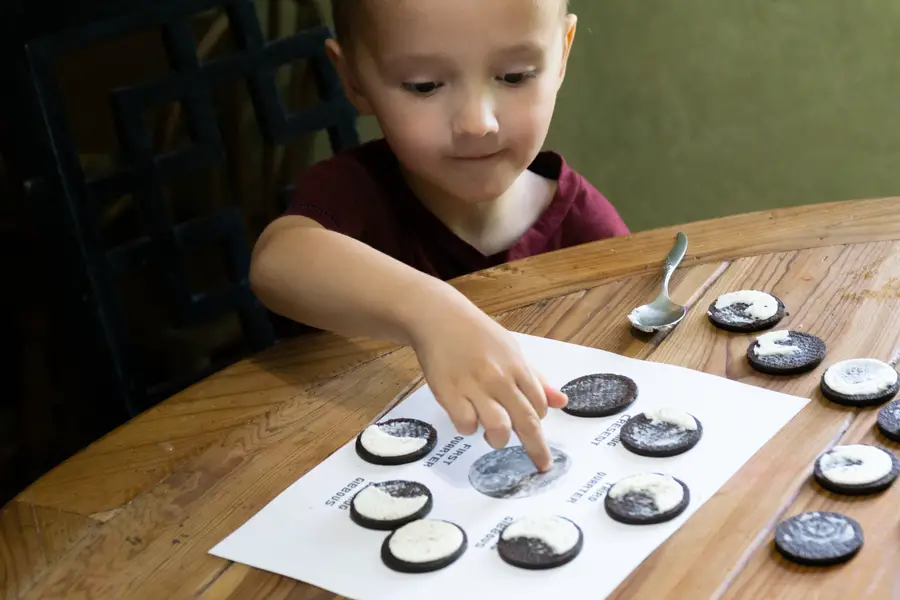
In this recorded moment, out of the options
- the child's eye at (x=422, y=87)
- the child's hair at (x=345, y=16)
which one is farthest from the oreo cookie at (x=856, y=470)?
the child's hair at (x=345, y=16)

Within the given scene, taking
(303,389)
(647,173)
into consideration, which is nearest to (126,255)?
(303,389)

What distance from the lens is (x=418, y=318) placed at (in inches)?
A: 30.5

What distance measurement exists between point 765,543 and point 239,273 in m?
0.85

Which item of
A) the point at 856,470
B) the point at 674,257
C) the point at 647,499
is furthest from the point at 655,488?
the point at 674,257

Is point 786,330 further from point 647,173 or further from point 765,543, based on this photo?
point 647,173

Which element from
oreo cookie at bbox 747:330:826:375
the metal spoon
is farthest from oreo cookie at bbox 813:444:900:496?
the metal spoon

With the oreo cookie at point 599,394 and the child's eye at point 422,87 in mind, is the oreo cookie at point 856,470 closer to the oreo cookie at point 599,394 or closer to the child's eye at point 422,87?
the oreo cookie at point 599,394

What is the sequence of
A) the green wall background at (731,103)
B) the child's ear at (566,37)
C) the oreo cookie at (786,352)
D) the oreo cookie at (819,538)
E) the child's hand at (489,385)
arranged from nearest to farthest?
the oreo cookie at (819,538)
the child's hand at (489,385)
the oreo cookie at (786,352)
the child's ear at (566,37)
the green wall background at (731,103)

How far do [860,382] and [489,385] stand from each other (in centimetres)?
28

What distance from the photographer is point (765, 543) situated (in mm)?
615

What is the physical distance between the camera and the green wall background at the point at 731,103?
75.7 inches

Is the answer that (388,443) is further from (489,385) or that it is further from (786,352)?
(786,352)

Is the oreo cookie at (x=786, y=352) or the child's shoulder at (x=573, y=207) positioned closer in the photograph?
the oreo cookie at (x=786, y=352)

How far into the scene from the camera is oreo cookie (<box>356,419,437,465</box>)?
0.75 m
